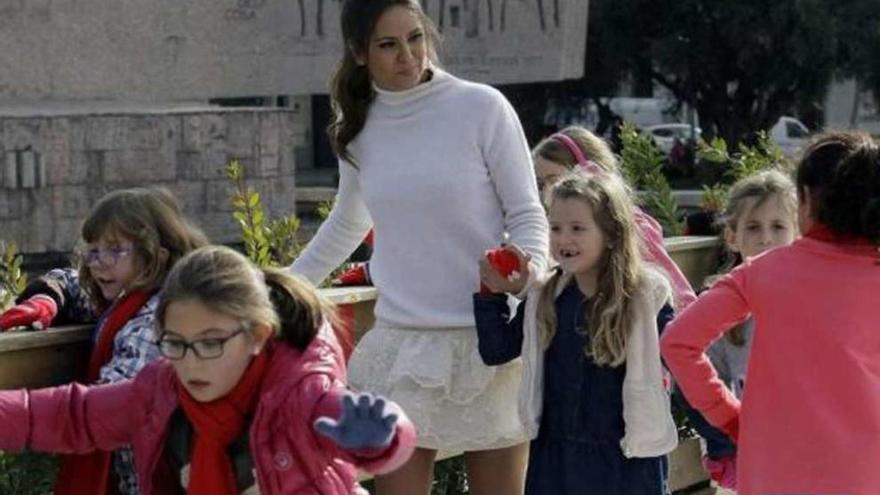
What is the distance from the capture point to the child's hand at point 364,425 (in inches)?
125

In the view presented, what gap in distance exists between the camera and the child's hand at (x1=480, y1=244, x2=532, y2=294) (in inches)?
172

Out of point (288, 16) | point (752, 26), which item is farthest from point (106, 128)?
point (752, 26)

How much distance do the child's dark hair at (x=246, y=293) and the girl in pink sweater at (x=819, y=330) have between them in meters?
0.78

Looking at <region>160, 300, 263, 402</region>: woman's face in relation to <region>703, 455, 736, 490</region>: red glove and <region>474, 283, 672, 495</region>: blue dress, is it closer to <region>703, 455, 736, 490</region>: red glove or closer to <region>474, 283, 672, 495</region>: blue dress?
<region>474, 283, 672, 495</region>: blue dress

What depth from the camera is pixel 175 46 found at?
17203 mm

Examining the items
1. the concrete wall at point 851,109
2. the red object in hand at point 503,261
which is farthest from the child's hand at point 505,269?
the concrete wall at point 851,109

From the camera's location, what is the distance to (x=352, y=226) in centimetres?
489

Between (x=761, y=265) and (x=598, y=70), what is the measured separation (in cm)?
3971

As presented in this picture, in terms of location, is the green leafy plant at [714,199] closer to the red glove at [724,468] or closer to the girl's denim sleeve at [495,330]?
the red glove at [724,468]

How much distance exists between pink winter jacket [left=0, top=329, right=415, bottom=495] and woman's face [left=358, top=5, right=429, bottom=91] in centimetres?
106

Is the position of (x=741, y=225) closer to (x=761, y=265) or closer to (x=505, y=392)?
(x=505, y=392)

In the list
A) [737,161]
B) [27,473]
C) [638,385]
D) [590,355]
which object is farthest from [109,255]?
[737,161]

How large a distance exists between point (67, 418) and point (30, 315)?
0.65 metres

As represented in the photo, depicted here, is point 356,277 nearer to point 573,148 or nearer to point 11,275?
point 573,148
